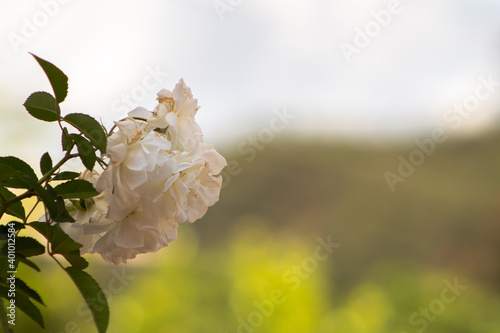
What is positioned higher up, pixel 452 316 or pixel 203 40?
pixel 203 40

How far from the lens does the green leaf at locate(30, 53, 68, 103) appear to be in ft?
0.96

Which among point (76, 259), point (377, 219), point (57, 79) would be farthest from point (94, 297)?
point (377, 219)

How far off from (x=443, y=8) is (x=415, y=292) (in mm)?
1934

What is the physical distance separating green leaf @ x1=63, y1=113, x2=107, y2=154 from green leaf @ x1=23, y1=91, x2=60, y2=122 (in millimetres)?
20

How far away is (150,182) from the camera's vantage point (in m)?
0.28

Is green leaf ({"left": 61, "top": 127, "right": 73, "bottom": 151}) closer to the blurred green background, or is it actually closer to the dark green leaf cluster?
the dark green leaf cluster

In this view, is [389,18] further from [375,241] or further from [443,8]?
[375,241]

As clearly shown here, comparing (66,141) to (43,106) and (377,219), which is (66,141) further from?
(377,219)

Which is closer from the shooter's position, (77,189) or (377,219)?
(77,189)

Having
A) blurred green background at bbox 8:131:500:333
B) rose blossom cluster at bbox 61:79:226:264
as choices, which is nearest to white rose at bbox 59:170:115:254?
rose blossom cluster at bbox 61:79:226:264

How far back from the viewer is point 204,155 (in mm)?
321

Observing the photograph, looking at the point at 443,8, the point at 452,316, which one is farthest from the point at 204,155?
the point at 443,8

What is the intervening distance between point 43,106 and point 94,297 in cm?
12

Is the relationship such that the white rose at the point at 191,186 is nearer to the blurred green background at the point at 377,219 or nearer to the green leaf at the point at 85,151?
the green leaf at the point at 85,151
